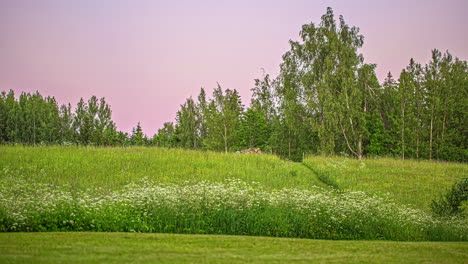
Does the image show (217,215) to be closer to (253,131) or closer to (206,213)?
(206,213)

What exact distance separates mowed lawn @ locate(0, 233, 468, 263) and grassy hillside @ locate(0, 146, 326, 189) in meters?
8.05

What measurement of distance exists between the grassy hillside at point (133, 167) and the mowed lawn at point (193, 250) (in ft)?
26.4

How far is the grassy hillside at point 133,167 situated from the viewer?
15867 mm

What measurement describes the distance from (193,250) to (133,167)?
13226mm

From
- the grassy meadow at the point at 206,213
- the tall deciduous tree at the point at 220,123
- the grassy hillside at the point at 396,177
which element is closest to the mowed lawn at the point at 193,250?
the grassy meadow at the point at 206,213

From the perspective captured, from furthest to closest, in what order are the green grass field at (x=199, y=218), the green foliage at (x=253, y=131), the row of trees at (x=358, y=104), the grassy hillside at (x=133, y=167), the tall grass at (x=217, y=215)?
the green foliage at (x=253, y=131)
the row of trees at (x=358, y=104)
the grassy hillside at (x=133, y=167)
the tall grass at (x=217, y=215)
the green grass field at (x=199, y=218)

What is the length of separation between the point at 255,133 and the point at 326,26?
18.9 metres

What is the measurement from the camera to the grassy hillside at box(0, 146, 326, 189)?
1587 centimetres

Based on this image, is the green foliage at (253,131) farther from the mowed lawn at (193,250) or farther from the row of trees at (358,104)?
the mowed lawn at (193,250)

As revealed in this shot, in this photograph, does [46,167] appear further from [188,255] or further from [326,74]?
[326,74]

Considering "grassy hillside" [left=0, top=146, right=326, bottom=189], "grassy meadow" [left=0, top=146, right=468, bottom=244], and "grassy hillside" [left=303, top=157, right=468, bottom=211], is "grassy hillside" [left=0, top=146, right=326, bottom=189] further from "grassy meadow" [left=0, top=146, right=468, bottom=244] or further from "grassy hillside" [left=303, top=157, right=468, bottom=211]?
"grassy hillside" [left=303, top=157, right=468, bottom=211]

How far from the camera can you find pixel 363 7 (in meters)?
24.8

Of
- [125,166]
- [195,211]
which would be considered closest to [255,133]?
[125,166]

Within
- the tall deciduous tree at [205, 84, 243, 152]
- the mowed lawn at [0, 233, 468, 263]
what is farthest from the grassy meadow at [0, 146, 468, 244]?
the tall deciduous tree at [205, 84, 243, 152]
